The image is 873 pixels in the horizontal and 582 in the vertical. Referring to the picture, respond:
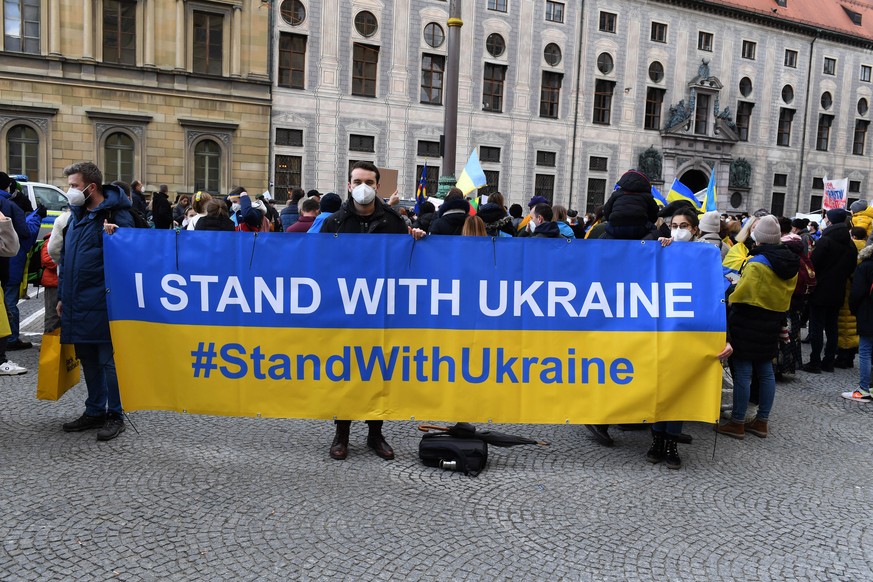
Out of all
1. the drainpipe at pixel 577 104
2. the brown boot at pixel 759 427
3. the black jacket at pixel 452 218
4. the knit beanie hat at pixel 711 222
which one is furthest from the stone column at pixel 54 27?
the brown boot at pixel 759 427

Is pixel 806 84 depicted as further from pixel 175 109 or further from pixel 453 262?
pixel 453 262

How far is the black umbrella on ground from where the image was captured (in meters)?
5.10

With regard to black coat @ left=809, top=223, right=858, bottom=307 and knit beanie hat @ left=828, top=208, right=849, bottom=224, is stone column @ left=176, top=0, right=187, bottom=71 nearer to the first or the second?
knit beanie hat @ left=828, top=208, right=849, bottom=224

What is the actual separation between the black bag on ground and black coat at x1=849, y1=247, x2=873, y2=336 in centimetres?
490

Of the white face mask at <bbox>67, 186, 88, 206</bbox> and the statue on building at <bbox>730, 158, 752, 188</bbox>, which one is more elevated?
the statue on building at <bbox>730, 158, 752, 188</bbox>

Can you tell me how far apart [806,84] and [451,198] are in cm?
4368

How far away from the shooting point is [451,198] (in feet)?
22.1

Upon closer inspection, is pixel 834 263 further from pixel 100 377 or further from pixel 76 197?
pixel 76 197

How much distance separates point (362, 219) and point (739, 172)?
134 ft

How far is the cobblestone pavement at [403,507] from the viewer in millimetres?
3516

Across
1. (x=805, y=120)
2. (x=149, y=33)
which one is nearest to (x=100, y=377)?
(x=149, y=33)

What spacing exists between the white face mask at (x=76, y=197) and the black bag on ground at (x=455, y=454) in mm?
2955

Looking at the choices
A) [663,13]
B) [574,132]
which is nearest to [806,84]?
[663,13]

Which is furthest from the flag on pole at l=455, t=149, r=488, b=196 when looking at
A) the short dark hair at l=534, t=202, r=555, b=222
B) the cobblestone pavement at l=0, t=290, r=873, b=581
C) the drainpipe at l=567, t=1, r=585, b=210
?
the drainpipe at l=567, t=1, r=585, b=210
